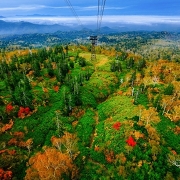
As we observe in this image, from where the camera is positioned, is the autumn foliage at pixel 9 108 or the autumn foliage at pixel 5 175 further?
the autumn foliage at pixel 9 108

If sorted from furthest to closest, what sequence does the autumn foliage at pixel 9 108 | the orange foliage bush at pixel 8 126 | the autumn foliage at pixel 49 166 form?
the autumn foliage at pixel 9 108 < the orange foliage bush at pixel 8 126 < the autumn foliage at pixel 49 166

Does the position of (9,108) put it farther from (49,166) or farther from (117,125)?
(117,125)

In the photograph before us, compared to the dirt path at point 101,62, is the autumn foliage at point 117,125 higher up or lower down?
lower down

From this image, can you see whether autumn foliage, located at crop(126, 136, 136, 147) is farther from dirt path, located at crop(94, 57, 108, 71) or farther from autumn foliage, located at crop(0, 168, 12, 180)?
dirt path, located at crop(94, 57, 108, 71)

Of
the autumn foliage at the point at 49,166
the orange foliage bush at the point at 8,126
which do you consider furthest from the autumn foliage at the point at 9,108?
the autumn foliage at the point at 49,166

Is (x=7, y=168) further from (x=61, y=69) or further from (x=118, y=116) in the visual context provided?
(x=61, y=69)

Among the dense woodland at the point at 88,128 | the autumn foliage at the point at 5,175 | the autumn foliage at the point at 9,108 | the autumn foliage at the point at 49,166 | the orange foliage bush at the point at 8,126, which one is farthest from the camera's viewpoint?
the autumn foliage at the point at 9,108

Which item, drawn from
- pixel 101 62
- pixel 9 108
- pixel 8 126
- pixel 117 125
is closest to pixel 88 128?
pixel 117 125

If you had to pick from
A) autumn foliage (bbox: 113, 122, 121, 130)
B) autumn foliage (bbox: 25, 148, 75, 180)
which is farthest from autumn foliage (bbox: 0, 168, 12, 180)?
autumn foliage (bbox: 113, 122, 121, 130)

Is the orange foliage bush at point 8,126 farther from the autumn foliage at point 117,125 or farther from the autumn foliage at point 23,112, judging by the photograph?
the autumn foliage at point 117,125
